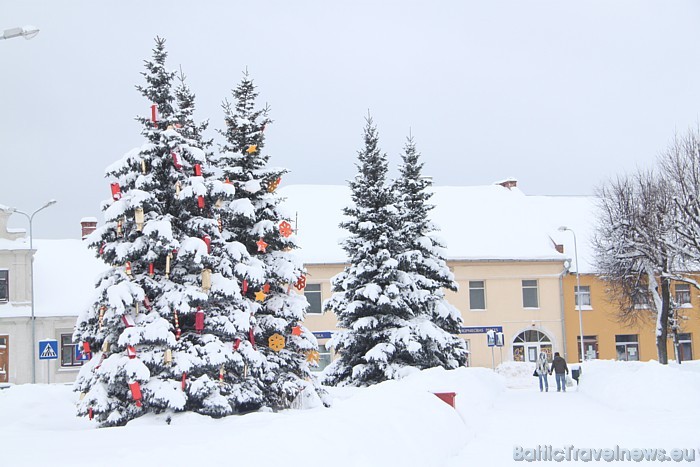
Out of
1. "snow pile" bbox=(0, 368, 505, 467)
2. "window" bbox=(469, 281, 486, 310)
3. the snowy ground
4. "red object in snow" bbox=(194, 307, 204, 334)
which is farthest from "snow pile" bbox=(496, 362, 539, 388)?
"red object in snow" bbox=(194, 307, 204, 334)

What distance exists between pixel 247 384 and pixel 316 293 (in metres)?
29.8

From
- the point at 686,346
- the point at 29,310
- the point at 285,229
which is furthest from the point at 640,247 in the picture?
the point at 29,310

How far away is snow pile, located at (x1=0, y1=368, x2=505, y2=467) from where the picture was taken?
29.9 ft

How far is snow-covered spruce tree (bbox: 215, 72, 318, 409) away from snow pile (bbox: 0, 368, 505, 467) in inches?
44.8

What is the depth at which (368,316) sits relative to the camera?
1121 inches

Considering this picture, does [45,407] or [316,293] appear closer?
[45,407]

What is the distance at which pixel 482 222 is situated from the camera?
5384 centimetres

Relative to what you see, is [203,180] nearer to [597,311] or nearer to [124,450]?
[124,450]

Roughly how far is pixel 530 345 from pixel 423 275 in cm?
2137

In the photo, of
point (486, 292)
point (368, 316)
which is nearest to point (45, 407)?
A: point (368, 316)

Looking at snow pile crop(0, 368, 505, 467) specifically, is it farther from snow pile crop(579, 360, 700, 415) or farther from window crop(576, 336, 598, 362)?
window crop(576, 336, 598, 362)

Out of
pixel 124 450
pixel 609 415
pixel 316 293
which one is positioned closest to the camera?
pixel 124 450

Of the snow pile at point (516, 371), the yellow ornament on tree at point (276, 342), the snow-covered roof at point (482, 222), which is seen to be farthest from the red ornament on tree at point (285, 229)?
the snow-covered roof at point (482, 222)

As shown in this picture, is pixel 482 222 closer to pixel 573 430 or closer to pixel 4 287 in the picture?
pixel 4 287
